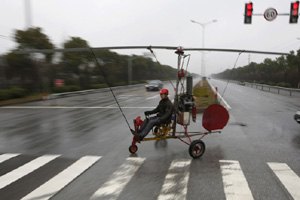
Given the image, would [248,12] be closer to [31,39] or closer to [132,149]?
[132,149]

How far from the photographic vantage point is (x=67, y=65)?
29703 millimetres

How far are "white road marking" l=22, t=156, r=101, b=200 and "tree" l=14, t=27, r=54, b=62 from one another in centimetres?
2162

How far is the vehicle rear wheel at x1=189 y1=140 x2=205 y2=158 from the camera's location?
5119mm

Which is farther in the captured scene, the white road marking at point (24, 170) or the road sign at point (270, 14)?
the road sign at point (270, 14)

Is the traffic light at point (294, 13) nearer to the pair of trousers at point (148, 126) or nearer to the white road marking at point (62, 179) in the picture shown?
the pair of trousers at point (148, 126)

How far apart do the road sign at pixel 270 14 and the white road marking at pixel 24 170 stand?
13073mm

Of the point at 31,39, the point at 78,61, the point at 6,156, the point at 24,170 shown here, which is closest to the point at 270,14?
the point at 24,170

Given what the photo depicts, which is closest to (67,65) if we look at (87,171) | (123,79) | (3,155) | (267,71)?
(123,79)

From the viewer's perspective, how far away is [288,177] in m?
4.12

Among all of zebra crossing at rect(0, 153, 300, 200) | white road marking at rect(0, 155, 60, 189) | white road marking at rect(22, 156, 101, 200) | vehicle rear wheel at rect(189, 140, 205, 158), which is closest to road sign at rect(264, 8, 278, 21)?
zebra crossing at rect(0, 153, 300, 200)

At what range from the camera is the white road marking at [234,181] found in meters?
3.51

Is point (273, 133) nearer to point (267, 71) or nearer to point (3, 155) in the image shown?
point (3, 155)

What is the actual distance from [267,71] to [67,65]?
49.4m

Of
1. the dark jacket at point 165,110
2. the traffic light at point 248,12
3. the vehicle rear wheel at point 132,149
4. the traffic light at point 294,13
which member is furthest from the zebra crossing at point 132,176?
the traffic light at point 294,13
